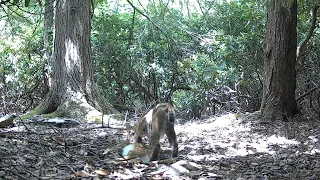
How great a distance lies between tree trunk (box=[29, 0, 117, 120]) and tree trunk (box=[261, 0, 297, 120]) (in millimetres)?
3913

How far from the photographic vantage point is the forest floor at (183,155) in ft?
14.7

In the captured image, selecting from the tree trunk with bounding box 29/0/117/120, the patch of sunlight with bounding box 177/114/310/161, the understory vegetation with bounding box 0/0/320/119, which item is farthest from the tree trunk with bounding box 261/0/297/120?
the tree trunk with bounding box 29/0/117/120

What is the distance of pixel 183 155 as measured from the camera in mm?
5945

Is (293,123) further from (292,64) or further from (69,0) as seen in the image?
(69,0)

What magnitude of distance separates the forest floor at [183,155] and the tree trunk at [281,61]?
0.52 m

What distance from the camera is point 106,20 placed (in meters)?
13.1

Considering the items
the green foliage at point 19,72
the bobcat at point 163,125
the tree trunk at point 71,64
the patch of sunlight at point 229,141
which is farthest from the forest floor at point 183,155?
the green foliage at point 19,72

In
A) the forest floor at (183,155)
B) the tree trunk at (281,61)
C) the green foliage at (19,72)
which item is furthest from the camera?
the green foliage at (19,72)

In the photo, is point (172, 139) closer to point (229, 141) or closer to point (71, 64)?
point (229, 141)

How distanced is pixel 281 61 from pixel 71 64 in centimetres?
472

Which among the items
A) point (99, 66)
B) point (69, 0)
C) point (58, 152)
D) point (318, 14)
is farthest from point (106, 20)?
point (58, 152)

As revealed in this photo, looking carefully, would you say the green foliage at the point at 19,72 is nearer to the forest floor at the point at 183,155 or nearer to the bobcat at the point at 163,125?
the forest floor at the point at 183,155

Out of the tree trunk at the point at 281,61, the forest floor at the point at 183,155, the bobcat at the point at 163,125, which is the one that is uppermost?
the tree trunk at the point at 281,61

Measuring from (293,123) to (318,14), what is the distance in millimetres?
2896
